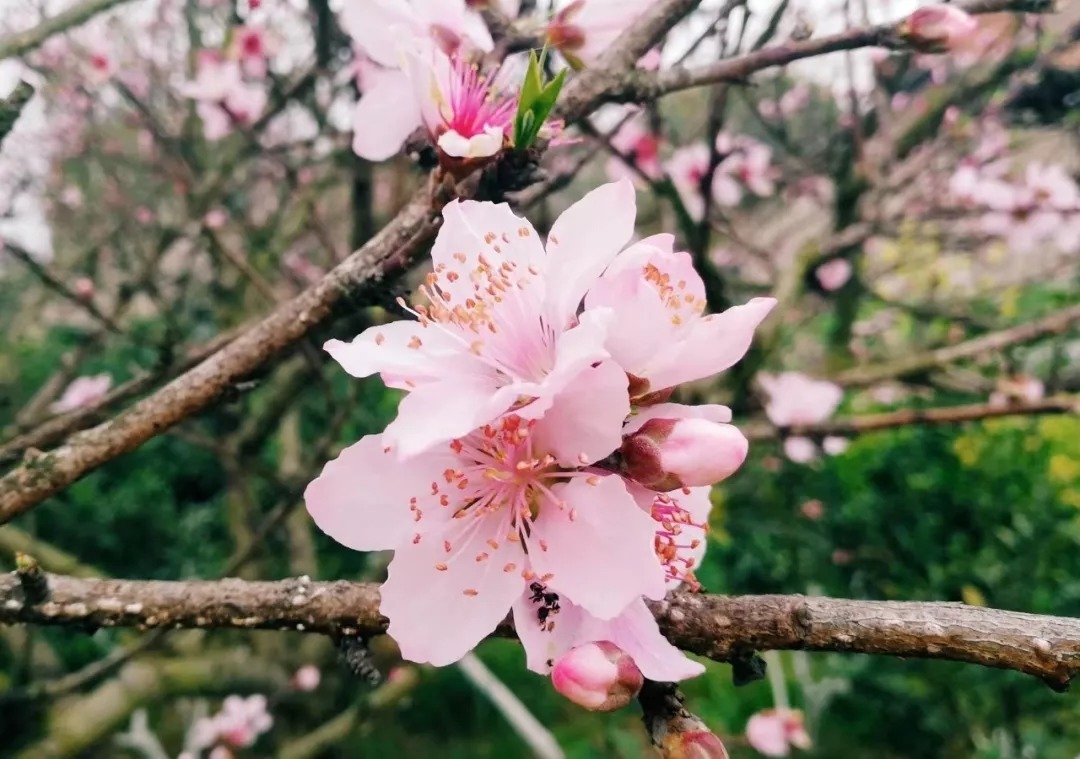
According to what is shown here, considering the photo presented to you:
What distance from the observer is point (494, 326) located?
727 mm

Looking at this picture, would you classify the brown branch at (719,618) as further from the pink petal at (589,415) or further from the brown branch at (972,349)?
the brown branch at (972,349)

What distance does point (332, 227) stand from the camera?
17.3ft

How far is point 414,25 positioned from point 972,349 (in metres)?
2.03

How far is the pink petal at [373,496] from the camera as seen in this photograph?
0.69 m

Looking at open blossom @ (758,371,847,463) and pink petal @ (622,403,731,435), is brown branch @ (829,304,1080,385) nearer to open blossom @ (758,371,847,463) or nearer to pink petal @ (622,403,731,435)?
open blossom @ (758,371,847,463)

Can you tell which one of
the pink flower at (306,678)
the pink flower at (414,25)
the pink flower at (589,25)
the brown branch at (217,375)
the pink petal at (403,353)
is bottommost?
A: the pink flower at (306,678)

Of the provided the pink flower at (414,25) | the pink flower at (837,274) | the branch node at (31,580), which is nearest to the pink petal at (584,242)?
the pink flower at (414,25)

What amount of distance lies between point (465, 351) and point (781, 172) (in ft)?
12.4

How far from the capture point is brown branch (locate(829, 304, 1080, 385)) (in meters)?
2.18

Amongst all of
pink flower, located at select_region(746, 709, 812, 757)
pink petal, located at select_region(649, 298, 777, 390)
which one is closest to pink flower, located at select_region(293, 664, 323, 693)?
pink flower, located at select_region(746, 709, 812, 757)

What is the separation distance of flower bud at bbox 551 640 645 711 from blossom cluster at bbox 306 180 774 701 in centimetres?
2

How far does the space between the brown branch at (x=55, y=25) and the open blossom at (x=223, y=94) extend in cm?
154

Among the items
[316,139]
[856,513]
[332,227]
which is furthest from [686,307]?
[332,227]

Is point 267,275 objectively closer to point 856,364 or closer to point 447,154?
point 856,364
